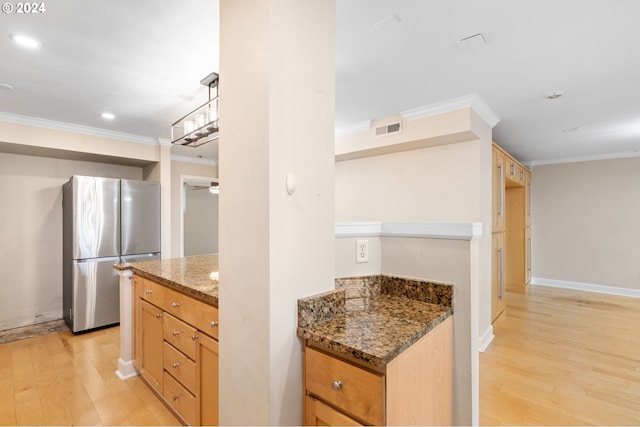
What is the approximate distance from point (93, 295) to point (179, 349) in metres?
2.48

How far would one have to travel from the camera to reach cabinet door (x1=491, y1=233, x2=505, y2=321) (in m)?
3.62

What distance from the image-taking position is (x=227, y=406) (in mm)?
1179

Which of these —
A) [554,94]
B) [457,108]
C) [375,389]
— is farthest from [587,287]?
[375,389]

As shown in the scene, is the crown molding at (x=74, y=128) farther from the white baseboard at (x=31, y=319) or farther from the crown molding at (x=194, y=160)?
the white baseboard at (x=31, y=319)

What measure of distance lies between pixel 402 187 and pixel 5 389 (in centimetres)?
394

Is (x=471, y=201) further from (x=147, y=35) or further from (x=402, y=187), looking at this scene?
(x=147, y=35)

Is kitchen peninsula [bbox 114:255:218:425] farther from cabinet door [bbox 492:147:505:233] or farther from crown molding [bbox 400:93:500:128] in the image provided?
cabinet door [bbox 492:147:505:233]

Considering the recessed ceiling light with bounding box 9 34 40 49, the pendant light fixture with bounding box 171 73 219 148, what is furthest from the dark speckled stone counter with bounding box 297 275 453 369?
the recessed ceiling light with bounding box 9 34 40 49

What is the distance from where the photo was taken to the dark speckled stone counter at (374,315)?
3.20ft

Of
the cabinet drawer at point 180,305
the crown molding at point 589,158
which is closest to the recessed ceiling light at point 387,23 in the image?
the cabinet drawer at point 180,305

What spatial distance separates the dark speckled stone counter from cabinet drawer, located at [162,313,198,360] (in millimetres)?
860

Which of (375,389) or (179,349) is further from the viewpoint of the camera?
(179,349)

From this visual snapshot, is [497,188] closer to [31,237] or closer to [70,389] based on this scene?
[70,389]

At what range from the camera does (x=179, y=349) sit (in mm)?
1789
